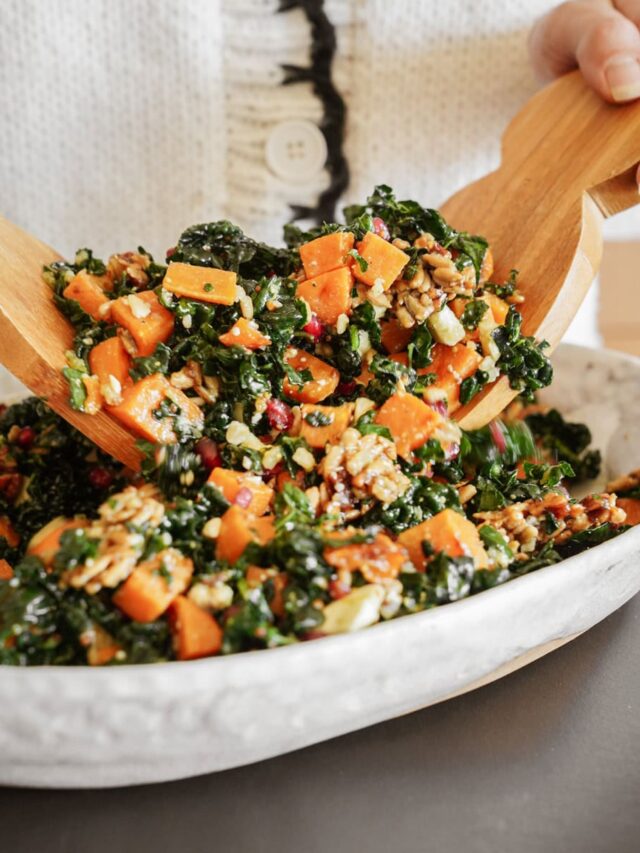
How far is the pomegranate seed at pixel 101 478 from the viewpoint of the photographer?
2.17 m

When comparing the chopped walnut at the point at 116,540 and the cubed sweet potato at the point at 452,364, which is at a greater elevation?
the cubed sweet potato at the point at 452,364

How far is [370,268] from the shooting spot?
1991 mm

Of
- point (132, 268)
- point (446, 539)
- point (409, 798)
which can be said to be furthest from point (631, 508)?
point (132, 268)

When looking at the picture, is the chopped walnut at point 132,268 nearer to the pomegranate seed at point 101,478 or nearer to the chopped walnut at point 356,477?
the pomegranate seed at point 101,478

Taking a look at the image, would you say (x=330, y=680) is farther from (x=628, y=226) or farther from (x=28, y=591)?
(x=628, y=226)

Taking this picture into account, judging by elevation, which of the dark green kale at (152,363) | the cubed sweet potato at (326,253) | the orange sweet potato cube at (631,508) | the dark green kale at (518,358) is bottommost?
the orange sweet potato cube at (631,508)

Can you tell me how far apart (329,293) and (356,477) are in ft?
1.54

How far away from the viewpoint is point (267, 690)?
132 cm

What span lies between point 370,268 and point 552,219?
2.06 ft

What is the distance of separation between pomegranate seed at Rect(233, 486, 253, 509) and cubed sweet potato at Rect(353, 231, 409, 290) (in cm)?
60

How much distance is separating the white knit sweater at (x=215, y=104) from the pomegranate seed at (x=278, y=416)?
1433mm

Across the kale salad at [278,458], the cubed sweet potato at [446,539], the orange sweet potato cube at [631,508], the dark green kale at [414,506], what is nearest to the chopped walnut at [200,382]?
the kale salad at [278,458]

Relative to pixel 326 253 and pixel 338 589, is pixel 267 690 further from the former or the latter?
pixel 326 253

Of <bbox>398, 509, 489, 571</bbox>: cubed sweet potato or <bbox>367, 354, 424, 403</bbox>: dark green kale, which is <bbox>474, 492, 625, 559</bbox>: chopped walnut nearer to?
<bbox>398, 509, 489, 571</bbox>: cubed sweet potato
